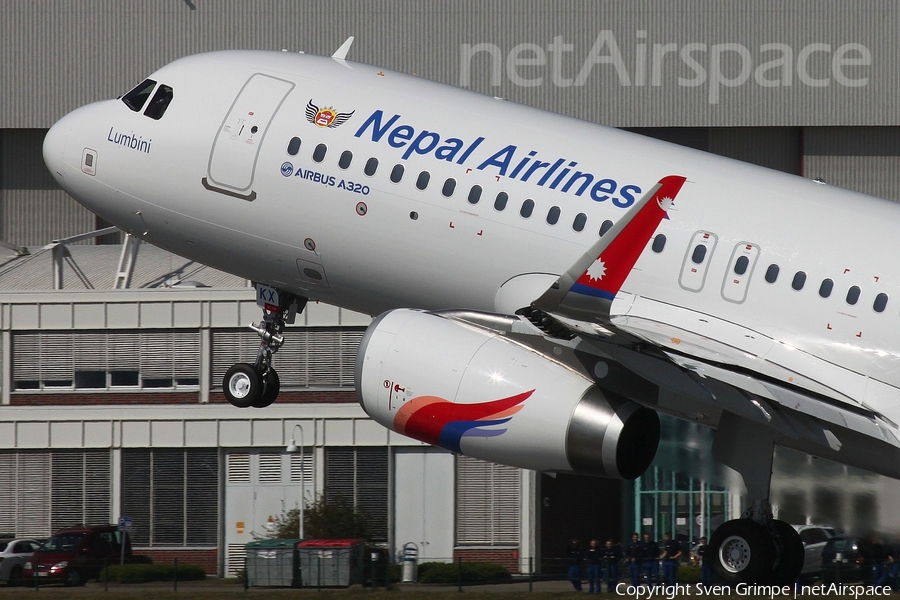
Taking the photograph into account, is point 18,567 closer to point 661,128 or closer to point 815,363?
point 815,363

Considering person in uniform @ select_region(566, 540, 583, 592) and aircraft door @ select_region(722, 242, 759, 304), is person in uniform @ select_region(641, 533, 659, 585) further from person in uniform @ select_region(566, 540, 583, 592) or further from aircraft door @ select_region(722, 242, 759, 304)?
aircraft door @ select_region(722, 242, 759, 304)

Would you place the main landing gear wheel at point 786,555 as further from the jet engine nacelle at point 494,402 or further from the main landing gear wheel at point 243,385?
the main landing gear wheel at point 243,385

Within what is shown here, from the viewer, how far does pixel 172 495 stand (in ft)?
131

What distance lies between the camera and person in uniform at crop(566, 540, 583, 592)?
93.6ft

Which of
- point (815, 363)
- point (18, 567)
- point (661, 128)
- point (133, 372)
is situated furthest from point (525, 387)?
point (661, 128)

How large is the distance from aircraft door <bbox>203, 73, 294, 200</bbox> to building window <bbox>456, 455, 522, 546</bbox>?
19865 millimetres

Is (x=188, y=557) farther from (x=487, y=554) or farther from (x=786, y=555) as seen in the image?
(x=786, y=555)

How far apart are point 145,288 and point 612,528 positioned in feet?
53.3

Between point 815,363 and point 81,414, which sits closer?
point 815,363

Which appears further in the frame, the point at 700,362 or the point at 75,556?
the point at 75,556

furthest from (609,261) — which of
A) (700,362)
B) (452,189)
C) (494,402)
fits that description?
(452,189)

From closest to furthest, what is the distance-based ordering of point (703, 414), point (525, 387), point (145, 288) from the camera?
point (525, 387)
point (703, 414)
point (145, 288)

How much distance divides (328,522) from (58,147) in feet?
56.1

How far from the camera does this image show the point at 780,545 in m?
17.1
